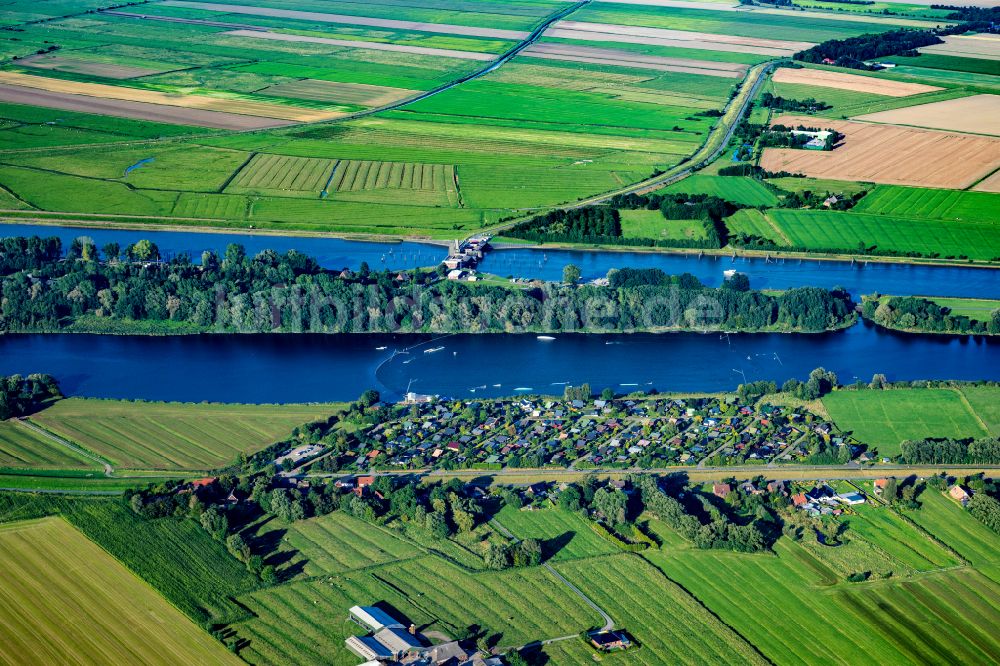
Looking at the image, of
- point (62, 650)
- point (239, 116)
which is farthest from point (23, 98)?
point (62, 650)

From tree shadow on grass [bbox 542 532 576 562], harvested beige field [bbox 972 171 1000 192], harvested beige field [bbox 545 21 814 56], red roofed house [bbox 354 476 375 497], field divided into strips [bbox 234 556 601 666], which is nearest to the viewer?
field divided into strips [bbox 234 556 601 666]

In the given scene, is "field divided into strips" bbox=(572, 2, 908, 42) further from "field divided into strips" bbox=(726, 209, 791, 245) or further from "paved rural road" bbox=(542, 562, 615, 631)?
"paved rural road" bbox=(542, 562, 615, 631)

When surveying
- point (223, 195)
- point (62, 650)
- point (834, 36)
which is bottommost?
point (62, 650)

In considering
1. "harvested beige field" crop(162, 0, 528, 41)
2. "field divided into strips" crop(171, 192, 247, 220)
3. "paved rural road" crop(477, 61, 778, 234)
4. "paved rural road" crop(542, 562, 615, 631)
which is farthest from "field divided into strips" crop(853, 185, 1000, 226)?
"harvested beige field" crop(162, 0, 528, 41)

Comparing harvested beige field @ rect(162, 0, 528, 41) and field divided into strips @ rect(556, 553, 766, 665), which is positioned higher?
harvested beige field @ rect(162, 0, 528, 41)

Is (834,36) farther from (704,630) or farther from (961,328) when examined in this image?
(704,630)

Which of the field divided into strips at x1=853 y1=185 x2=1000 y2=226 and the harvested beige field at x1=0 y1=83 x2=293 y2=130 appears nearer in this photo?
the field divided into strips at x1=853 y1=185 x2=1000 y2=226

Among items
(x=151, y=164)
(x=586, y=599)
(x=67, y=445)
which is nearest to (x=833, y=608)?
(x=586, y=599)
